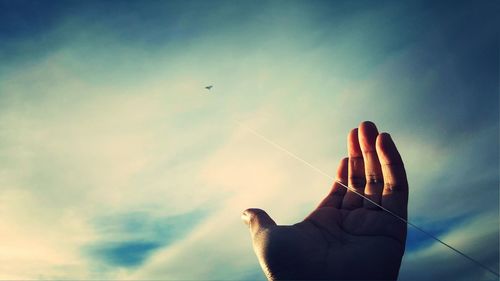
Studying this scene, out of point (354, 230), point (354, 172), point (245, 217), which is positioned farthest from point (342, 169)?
point (245, 217)

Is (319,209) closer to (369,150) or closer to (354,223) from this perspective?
(354,223)

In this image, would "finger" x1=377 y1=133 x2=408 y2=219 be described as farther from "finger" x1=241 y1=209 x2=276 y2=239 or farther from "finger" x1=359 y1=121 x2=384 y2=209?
"finger" x1=241 y1=209 x2=276 y2=239

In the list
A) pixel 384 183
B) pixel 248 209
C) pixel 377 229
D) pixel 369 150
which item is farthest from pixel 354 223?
pixel 248 209

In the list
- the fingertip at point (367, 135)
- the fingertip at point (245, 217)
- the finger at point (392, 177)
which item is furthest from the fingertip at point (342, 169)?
the fingertip at point (245, 217)

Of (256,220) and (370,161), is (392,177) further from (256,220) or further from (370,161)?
(256,220)

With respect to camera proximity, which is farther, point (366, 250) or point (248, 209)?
A: point (248, 209)

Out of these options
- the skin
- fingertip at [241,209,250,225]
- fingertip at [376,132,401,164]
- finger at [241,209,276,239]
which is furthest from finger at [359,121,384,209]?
fingertip at [241,209,250,225]
